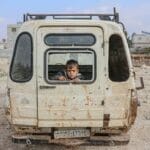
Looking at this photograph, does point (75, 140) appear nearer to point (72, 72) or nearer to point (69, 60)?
point (72, 72)

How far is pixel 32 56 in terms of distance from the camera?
884cm

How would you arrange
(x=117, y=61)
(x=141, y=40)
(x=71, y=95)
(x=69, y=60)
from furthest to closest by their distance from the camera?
(x=141, y=40), (x=69, y=60), (x=117, y=61), (x=71, y=95)

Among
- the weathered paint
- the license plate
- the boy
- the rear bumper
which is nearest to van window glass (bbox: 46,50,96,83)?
the boy

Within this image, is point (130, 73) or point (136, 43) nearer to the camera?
point (130, 73)

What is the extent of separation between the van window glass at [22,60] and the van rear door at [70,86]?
6.5 inches

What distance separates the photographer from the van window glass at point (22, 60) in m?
8.87

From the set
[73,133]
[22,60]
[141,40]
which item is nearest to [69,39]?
[22,60]

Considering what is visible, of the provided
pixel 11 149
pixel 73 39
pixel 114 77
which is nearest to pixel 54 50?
pixel 73 39

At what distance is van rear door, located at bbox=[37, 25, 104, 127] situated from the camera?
8836mm

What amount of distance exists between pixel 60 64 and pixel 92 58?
0.64 m

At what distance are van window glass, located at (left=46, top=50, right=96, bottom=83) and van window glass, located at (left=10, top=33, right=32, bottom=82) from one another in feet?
1.02

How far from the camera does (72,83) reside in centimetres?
888

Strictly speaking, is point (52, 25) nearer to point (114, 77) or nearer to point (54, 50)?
point (54, 50)

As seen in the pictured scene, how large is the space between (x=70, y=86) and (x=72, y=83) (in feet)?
0.20
